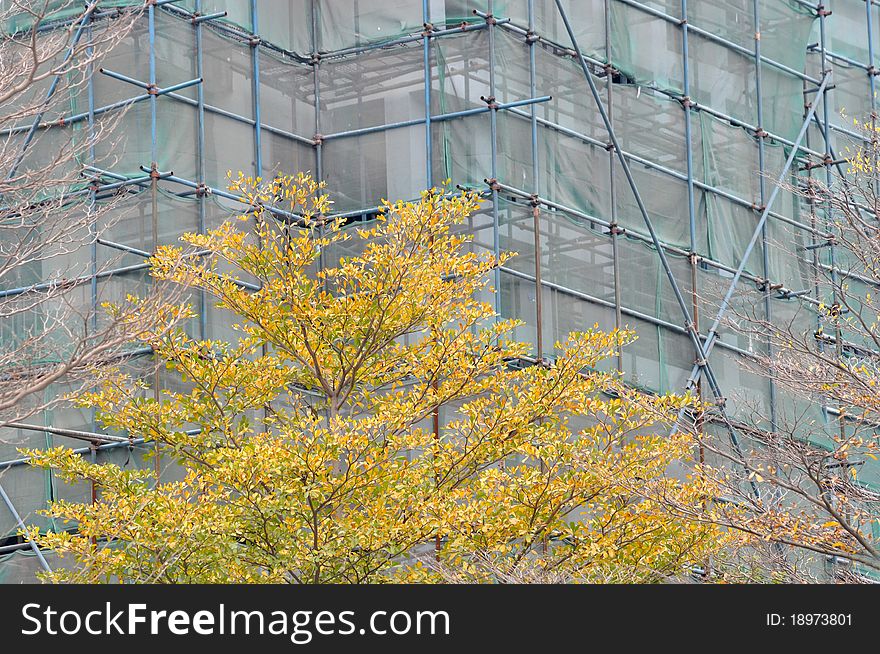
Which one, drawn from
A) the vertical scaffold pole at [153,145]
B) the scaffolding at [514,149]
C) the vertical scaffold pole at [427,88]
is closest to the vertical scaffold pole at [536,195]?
the scaffolding at [514,149]

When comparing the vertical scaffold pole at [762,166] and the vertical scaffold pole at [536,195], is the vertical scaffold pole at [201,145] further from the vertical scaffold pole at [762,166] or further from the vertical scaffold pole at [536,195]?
the vertical scaffold pole at [762,166]

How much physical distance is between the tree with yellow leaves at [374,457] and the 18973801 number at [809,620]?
15.6 feet

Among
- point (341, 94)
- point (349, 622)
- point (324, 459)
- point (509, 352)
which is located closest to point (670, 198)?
point (341, 94)

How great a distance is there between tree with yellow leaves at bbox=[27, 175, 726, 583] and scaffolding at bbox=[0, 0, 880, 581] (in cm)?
323

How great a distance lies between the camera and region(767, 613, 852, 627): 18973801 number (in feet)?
45.2

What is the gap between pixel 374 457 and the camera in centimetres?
1845

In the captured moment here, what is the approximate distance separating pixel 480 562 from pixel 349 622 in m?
5.46

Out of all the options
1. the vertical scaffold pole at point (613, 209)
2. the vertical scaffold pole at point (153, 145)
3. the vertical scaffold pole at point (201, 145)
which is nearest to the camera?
the vertical scaffold pole at point (153, 145)

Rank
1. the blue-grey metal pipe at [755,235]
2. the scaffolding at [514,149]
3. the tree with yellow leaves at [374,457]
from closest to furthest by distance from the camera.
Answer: the tree with yellow leaves at [374,457] < the scaffolding at [514,149] < the blue-grey metal pipe at [755,235]

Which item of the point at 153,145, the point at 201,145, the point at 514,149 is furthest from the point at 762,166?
the point at 153,145

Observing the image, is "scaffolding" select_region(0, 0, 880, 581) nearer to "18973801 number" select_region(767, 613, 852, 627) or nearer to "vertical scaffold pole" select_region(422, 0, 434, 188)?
"vertical scaffold pole" select_region(422, 0, 434, 188)

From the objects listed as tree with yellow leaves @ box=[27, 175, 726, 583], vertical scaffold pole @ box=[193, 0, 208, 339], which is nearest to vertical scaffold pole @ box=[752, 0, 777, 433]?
tree with yellow leaves @ box=[27, 175, 726, 583]

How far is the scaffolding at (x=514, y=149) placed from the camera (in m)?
23.7

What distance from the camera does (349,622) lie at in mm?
13203
